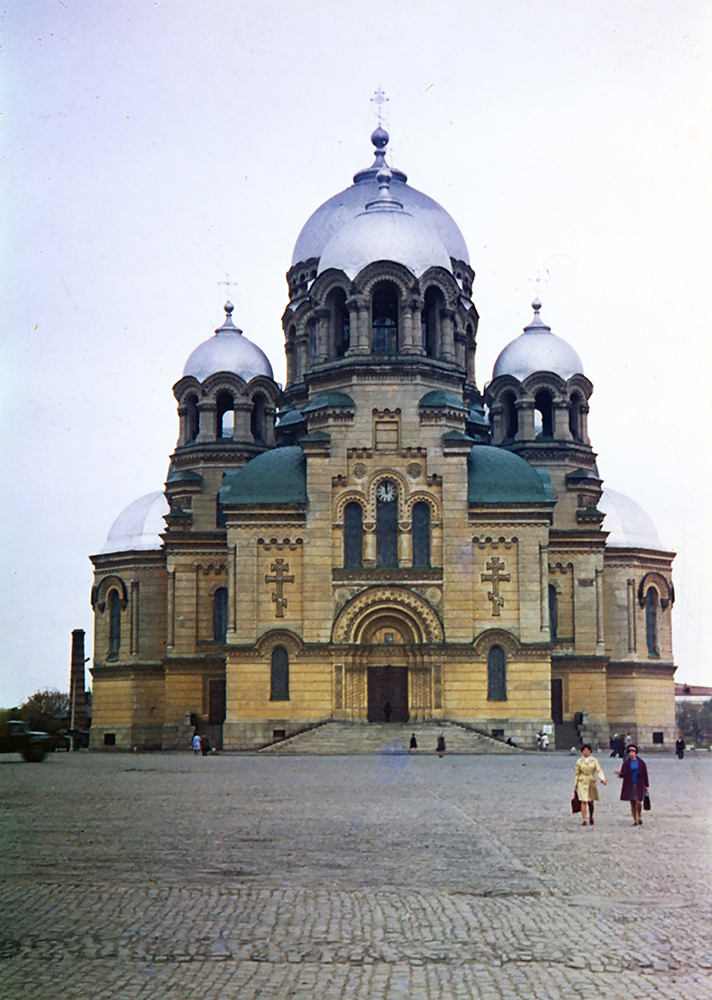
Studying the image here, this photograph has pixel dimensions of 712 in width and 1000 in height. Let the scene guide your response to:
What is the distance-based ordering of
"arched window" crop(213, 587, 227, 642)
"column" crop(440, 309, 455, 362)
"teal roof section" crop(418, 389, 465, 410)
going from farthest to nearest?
1. "arched window" crop(213, 587, 227, 642)
2. "column" crop(440, 309, 455, 362)
3. "teal roof section" crop(418, 389, 465, 410)

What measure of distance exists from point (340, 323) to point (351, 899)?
43459 mm

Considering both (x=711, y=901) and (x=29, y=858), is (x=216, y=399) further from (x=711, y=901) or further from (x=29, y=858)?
(x=711, y=901)

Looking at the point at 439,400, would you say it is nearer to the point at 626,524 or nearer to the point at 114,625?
the point at 626,524

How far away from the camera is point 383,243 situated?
53688 millimetres

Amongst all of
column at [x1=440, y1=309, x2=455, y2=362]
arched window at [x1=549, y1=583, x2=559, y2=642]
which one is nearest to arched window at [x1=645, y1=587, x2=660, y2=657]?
arched window at [x1=549, y1=583, x2=559, y2=642]

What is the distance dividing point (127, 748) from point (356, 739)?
14956 millimetres

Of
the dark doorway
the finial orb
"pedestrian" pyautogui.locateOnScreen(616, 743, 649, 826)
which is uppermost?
the finial orb

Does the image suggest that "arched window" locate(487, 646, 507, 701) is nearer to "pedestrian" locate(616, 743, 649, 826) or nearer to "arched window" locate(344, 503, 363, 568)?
"arched window" locate(344, 503, 363, 568)

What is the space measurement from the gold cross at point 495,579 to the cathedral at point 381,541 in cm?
9

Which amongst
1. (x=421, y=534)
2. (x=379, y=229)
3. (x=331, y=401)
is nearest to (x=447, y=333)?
(x=379, y=229)

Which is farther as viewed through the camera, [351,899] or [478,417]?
[478,417]

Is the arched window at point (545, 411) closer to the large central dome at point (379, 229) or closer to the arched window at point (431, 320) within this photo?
the large central dome at point (379, 229)

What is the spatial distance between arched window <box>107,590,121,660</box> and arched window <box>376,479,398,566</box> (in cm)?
1618

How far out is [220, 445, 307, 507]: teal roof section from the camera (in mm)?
50125
